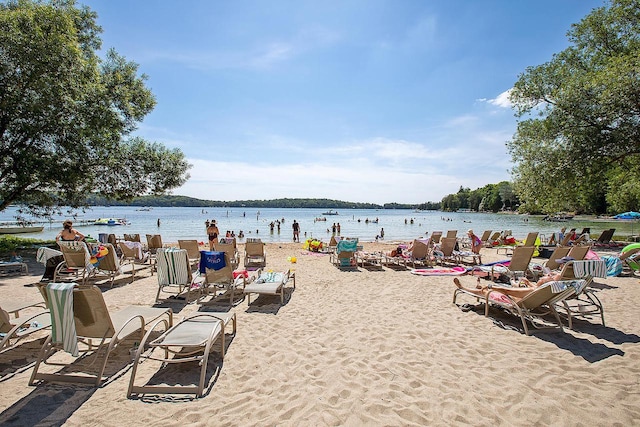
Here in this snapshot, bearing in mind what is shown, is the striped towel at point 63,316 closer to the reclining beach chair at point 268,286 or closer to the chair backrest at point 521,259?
the reclining beach chair at point 268,286

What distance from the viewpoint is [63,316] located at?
3270 mm

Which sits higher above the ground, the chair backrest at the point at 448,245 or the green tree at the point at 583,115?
the green tree at the point at 583,115

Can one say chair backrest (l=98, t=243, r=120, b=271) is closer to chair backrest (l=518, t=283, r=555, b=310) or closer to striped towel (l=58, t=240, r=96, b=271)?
striped towel (l=58, t=240, r=96, b=271)

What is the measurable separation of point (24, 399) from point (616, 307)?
31.1 ft

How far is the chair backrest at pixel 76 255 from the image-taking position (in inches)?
298

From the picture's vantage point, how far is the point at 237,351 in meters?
4.16

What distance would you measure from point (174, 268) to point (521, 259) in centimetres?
838

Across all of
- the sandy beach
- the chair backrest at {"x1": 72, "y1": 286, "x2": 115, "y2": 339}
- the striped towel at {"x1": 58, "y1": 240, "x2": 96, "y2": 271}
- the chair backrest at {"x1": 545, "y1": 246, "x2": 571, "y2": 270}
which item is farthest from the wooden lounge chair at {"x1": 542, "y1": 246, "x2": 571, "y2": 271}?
the striped towel at {"x1": 58, "y1": 240, "x2": 96, "y2": 271}

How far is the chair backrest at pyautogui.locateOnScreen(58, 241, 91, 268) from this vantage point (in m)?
7.57

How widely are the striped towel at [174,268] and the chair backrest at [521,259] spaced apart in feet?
25.8

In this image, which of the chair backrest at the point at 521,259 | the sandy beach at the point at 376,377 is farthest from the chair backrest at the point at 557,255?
the sandy beach at the point at 376,377

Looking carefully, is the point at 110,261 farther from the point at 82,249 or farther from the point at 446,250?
the point at 446,250

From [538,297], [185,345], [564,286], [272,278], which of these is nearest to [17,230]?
[272,278]

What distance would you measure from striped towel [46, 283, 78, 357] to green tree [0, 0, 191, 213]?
1073cm
